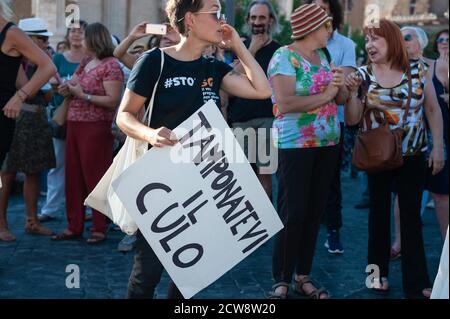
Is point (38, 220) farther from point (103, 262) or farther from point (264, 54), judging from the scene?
point (264, 54)

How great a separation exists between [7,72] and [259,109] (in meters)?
2.31

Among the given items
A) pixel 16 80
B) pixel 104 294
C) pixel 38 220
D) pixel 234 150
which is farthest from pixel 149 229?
pixel 38 220

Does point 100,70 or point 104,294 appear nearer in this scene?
point 104,294

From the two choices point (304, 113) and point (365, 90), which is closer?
point (304, 113)

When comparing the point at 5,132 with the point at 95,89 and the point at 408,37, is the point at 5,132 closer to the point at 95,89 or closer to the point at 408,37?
the point at 95,89

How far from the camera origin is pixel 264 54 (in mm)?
6516

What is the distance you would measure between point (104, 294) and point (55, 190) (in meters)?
2.83

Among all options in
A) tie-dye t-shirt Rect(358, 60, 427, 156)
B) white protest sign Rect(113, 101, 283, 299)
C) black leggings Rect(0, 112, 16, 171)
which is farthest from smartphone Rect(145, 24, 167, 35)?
white protest sign Rect(113, 101, 283, 299)

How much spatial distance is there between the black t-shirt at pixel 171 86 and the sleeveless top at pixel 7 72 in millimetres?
1561

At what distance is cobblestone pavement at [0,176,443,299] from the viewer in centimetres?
514

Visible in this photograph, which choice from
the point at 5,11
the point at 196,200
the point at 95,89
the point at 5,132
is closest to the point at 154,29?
the point at 5,11

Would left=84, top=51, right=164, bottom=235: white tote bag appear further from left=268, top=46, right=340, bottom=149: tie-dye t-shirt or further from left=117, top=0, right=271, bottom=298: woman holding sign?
left=268, top=46, right=340, bottom=149: tie-dye t-shirt

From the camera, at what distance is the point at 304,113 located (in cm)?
496

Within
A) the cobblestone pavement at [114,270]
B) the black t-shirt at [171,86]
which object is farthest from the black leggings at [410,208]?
Answer: the black t-shirt at [171,86]
